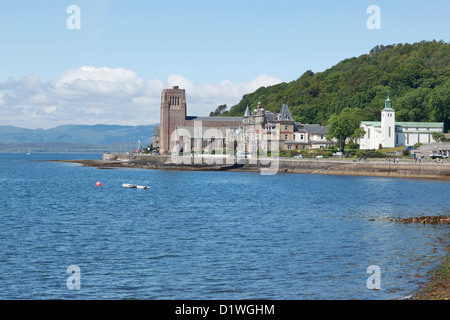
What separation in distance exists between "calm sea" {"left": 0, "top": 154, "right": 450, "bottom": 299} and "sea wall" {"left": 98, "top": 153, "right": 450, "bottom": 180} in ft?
125

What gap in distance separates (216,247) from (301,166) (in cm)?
9462

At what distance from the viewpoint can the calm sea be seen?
26406mm

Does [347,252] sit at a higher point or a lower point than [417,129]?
lower

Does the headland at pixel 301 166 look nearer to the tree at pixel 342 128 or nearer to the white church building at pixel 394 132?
the tree at pixel 342 128

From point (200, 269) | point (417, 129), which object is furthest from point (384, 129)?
point (200, 269)

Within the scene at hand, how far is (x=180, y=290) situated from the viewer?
85.4 feet

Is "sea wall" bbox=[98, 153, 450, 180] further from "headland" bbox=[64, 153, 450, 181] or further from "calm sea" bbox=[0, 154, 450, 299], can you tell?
"calm sea" bbox=[0, 154, 450, 299]

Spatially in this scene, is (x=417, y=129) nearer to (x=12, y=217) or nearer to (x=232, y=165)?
(x=232, y=165)

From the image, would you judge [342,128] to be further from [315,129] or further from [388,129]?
[315,129]

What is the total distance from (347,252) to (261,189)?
52.8 metres

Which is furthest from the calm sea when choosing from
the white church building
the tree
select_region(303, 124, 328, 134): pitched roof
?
select_region(303, 124, 328, 134): pitched roof

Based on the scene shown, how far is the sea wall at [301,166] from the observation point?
346 ft

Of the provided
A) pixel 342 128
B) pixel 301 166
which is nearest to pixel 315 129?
pixel 342 128

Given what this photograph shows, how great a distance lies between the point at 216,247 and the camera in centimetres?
3650
